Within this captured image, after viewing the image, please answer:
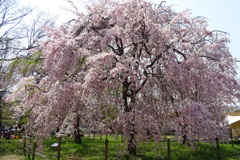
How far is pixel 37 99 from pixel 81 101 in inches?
76.3

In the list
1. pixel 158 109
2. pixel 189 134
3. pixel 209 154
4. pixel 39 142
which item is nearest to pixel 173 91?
pixel 158 109

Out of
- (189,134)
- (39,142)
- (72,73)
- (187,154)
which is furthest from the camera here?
(187,154)

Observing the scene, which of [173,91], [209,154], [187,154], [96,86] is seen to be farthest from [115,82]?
[209,154]

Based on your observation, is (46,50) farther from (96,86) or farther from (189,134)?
(189,134)

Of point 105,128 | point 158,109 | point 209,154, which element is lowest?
point 209,154

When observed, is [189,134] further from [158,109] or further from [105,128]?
[105,128]

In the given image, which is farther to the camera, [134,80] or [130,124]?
[130,124]

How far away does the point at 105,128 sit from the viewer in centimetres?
687

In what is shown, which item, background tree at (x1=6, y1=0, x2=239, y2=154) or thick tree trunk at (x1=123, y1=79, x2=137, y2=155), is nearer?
background tree at (x1=6, y1=0, x2=239, y2=154)

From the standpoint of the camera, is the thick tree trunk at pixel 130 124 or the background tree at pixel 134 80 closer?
the background tree at pixel 134 80

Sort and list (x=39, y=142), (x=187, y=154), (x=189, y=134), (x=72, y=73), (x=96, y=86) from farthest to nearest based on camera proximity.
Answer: (x=187, y=154), (x=72, y=73), (x=39, y=142), (x=96, y=86), (x=189, y=134)

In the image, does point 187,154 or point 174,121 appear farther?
point 187,154

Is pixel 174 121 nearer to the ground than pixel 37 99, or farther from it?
nearer to the ground

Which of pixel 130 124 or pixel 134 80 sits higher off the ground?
pixel 134 80
